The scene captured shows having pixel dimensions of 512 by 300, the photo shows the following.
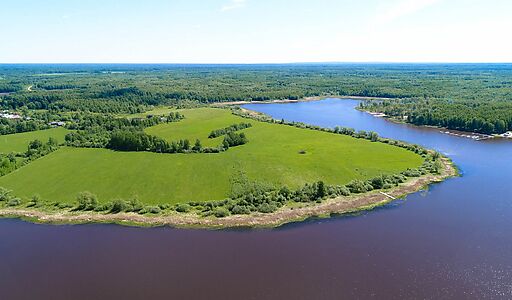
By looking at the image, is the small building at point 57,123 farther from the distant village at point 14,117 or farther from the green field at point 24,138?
the green field at point 24,138

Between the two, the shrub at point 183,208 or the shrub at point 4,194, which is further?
the shrub at point 4,194

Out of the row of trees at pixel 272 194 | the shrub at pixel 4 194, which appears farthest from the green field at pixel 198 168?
the row of trees at pixel 272 194

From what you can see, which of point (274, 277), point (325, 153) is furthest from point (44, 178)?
point (325, 153)

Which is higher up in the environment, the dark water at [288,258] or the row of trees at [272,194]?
the row of trees at [272,194]

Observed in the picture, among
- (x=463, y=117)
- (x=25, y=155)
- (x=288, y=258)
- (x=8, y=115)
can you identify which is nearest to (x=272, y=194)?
(x=288, y=258)

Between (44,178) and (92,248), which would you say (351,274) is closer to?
(92,248)

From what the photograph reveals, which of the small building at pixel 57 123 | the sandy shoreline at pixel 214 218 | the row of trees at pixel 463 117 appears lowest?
the sandy shoreline at pixel 214 218

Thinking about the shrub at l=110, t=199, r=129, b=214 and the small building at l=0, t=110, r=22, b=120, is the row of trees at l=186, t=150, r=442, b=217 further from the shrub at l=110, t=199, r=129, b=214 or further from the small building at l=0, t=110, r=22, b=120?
the small building at l=0, t=110, r=22, b=120
